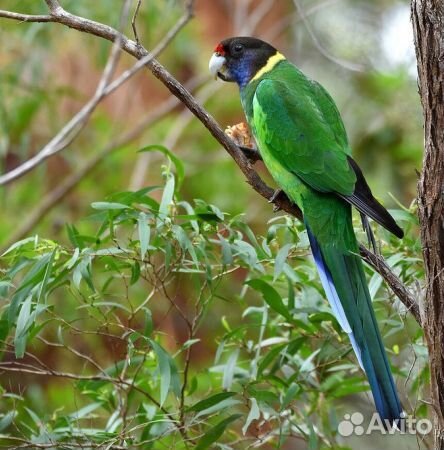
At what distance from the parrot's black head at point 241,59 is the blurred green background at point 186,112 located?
0.98 metres

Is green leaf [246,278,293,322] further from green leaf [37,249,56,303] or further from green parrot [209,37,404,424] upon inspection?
green leaf [37,249,56,303]

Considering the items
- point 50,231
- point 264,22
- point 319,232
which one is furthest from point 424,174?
point 264,22

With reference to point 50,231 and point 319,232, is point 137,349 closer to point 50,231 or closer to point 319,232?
point 319,232

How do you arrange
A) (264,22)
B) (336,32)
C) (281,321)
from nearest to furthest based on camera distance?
(281,321) → (336,32) → (264,22)

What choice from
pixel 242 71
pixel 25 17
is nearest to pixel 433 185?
pixel 25 17

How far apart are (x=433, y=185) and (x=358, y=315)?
49 cm

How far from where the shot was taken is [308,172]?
7.88 ft

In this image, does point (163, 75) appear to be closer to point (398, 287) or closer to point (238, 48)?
point (398, 287)

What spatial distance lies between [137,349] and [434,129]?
3.20 ft

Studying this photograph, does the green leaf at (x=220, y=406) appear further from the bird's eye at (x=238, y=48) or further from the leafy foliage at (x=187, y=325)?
the bird's eye at (x=238, y=48)

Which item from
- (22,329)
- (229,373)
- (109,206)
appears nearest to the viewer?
(22,329)

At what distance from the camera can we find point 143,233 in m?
2.12

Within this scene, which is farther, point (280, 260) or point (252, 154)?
point (252, 154)

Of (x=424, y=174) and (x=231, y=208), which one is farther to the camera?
(x=231, y=208)
